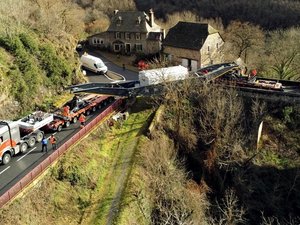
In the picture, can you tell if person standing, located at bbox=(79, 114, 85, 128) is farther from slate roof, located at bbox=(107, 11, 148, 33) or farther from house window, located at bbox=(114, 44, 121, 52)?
house window, located at bbox=(114, 44, 121, 52)

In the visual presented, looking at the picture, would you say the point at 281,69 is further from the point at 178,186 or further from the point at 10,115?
the point at 10,115

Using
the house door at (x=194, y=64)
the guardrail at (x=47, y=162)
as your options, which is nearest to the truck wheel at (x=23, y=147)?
the guardrail at (x=47, y=162)

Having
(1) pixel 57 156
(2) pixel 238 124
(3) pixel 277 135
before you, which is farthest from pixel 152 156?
(3) pixel 277 135

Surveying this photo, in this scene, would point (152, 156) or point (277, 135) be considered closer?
point (152, 156)

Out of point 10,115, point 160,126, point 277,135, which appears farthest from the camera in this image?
point 277,135

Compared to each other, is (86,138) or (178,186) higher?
(86,138)

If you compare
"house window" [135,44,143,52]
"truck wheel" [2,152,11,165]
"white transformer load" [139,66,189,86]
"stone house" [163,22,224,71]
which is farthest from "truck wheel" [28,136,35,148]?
"house window" [135,44,143,52]

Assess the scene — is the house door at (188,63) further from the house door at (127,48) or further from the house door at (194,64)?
the house door at (127,48)
